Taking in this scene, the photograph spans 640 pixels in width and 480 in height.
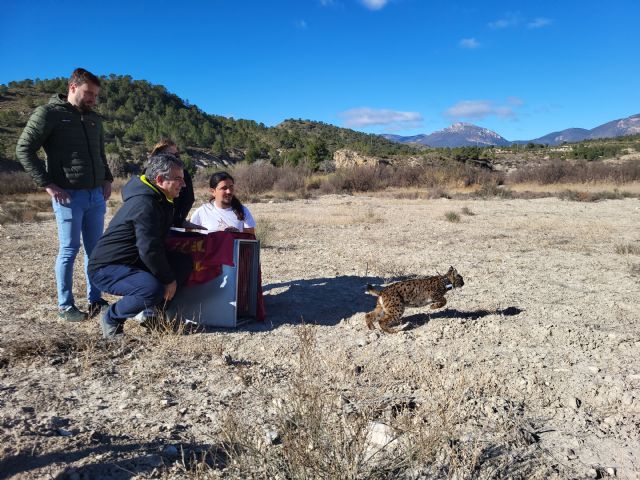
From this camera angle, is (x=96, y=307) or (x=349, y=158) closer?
(x=96, y=307)

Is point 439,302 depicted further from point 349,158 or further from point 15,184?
point 349,158

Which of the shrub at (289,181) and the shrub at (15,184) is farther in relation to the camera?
the shrub at (289,181)

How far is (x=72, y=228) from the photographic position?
4.29m

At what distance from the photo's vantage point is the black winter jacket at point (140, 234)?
360 cm

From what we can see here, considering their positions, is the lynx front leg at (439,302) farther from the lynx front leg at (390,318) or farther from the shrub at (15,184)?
the shrub at (15,184)

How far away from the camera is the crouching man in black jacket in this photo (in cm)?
361

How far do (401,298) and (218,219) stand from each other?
195 centimetres

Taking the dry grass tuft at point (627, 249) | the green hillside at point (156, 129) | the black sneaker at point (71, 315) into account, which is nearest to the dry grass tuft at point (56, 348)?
the black sneaker at point (71, 315)

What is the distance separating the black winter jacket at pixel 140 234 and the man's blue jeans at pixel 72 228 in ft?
1.78

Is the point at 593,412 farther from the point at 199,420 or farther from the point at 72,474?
the point at 72,474

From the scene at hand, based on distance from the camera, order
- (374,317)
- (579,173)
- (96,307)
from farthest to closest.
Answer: (579,173) → (96,307) → (374,317)

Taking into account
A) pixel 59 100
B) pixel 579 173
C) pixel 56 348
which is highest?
pixel 59 100

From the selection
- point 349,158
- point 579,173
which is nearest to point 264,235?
point 579,173

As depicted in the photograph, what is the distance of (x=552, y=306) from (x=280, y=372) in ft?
9.55
